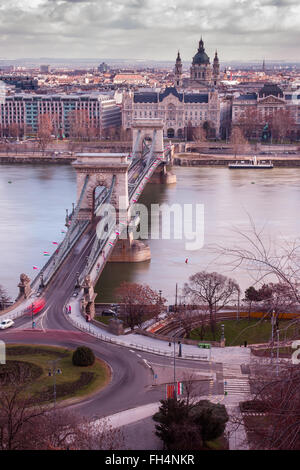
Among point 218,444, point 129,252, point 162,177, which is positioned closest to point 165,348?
point 218,444

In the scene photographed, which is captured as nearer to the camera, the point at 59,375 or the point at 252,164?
the point at 59,375

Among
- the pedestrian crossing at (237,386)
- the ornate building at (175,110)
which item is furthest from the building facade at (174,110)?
the pedestrian crossing at (237,386)

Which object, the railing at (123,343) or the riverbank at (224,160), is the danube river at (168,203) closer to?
the riverbank at (224,160)

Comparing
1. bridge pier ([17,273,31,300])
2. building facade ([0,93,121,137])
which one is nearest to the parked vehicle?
bridge pier ([17,273,31,300])

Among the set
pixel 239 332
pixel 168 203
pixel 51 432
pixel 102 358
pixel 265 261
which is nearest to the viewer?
pixel 265 261

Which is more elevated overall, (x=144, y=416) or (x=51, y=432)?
(x=51, y=432)

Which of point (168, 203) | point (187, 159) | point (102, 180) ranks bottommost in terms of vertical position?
point (168, 203)

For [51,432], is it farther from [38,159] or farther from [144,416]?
[38,159]
